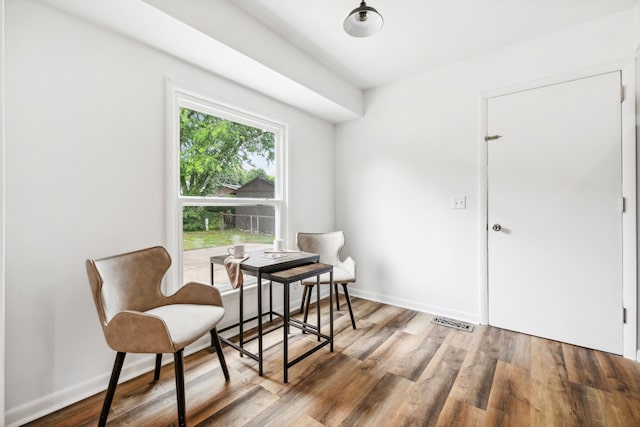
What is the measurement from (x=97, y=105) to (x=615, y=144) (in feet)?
11.7

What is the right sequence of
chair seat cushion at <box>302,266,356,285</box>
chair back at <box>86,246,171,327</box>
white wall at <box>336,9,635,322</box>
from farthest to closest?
chair seat cushion at <box>302,266,356,285</box>
white wall at <box>336,9,635,322</box>
chair back at <box>86,246,171,327</box>

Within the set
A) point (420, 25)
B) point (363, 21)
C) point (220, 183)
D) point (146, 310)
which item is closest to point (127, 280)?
point (146, 310)

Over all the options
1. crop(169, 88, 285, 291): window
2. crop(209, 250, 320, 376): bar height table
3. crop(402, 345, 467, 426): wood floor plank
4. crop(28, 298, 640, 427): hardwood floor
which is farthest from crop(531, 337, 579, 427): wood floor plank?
crop(169, 88, 285, 291): window

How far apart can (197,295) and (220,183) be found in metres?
1.02

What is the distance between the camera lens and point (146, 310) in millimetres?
1716

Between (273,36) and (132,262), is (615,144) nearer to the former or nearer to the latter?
(273,36)

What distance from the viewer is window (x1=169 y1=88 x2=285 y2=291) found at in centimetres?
220

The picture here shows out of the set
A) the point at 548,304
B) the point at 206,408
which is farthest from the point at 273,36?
the point at 548,304

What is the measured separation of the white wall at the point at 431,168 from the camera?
7.75ft

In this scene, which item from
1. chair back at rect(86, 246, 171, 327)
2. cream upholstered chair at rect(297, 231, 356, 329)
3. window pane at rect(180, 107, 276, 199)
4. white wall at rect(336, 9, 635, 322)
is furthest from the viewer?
cream upholstered chair at rect(297, 231, 356, 329)

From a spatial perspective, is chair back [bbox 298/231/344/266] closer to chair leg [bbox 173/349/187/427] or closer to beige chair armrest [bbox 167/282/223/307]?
beige chair armrest [bbox 167/282/223/307]

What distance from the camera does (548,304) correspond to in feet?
7.84

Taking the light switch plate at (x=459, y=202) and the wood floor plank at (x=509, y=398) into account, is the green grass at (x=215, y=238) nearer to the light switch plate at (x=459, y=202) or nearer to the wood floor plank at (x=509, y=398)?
the light switch plate at (x=459, y=202)

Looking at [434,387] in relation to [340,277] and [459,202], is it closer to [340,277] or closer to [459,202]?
[340,277]
